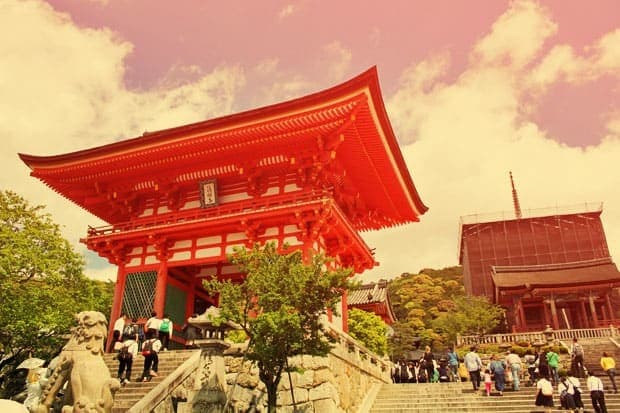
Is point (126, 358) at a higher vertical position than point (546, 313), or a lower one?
lower

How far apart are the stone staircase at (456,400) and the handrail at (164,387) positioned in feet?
19.6

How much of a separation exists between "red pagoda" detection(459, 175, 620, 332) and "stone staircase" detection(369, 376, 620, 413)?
72.8 feet

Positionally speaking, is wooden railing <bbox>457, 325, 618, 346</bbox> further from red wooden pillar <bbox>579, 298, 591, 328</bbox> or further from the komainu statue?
the komainu statue

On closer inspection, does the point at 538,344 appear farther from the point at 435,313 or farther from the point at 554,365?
the point at 435,313

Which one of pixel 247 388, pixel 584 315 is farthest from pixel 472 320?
pixel 247 388

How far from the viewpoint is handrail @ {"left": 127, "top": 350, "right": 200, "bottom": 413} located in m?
9.12

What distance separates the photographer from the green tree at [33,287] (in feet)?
61.4

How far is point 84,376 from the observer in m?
7.00

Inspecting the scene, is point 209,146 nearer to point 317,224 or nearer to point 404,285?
point 317,224

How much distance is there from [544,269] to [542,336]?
14313mm

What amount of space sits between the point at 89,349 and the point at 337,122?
10138 millimetres

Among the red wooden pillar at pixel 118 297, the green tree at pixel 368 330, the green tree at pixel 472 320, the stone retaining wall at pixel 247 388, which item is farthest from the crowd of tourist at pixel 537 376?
the green tree at pixel 472 320

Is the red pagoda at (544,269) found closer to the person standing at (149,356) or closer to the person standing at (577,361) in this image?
the person standing at (577,361)

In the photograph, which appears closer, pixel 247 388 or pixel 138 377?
pixel 247 388
